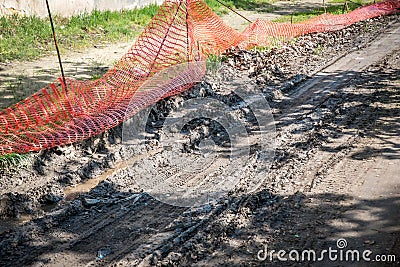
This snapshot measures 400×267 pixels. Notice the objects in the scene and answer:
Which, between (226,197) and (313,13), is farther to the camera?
(313,13)

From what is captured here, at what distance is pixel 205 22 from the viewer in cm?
1053

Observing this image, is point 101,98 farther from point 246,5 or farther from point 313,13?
point 246,5

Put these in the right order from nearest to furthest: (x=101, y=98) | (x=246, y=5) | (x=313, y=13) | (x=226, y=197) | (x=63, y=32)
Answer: (x=226, y=197)
(x=101, y=98)
(x=63, y=32)
(x=313, y=13)
(x=246, y=5)

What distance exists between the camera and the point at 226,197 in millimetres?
4621

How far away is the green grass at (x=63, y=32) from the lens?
387 inches

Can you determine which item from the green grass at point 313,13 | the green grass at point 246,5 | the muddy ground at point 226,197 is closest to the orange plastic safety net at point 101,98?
the muddy ground at point 226,197

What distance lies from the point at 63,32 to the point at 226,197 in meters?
7.87

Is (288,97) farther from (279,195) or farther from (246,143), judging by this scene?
(279,195)

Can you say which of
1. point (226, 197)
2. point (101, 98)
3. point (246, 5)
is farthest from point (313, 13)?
point (226, 197)

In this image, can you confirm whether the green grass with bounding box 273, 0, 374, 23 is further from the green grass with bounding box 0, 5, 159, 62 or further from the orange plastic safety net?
the orange plastic safety net

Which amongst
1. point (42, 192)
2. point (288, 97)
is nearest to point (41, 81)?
point (42, 192)

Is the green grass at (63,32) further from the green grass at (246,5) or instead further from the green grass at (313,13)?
the green grass at (313,13)

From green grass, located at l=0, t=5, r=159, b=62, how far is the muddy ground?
4.44m

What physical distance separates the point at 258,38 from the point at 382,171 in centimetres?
624
